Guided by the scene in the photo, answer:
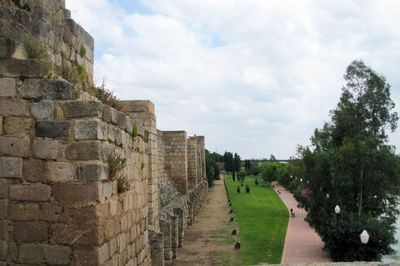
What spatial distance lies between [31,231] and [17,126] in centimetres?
103

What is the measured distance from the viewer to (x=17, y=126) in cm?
413

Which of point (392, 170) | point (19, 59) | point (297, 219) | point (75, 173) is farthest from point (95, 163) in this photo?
point (297, 219)

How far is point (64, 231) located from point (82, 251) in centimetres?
26

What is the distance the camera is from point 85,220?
3924mm

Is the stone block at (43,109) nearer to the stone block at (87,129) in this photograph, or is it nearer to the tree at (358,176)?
the stone block at (87,129)

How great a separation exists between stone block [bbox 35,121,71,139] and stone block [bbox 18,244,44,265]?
1056mm

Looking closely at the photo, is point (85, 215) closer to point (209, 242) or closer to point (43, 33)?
point (43, 33)

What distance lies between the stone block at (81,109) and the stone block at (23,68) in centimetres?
44

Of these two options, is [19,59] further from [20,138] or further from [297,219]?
[297,219]

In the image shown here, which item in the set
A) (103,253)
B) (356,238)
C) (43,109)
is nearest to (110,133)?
(43,109)

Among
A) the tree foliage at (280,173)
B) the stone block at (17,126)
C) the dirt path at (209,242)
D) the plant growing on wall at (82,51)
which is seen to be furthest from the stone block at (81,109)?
the tree foliage at (280,173)

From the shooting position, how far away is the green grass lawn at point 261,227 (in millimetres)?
17750

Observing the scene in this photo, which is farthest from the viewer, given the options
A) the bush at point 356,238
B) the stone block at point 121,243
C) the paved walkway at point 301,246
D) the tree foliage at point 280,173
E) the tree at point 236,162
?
the tree at point 236,162

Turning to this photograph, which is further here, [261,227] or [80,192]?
[261,227]
